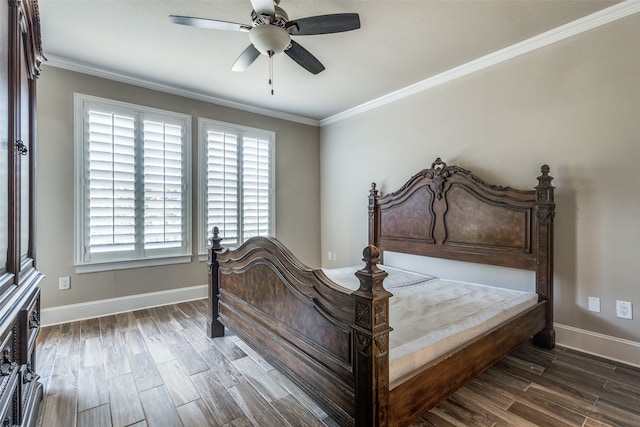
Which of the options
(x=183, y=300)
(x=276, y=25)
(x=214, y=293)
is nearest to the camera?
(x=276, y=25)

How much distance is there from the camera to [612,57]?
234cm

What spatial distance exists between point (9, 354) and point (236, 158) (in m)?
3.32

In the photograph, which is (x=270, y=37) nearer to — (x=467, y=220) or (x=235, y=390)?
(x=235, y=390)

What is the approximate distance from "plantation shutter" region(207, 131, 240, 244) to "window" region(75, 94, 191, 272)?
0.29m

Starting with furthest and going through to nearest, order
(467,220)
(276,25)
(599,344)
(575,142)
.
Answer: (467,220), (575,142), (599,344), (276,25)

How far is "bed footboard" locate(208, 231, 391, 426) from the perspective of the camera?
1.31 meters

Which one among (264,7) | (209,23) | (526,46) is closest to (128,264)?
(209,23)

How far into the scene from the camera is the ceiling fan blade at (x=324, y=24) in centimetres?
190

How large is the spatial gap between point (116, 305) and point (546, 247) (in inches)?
173

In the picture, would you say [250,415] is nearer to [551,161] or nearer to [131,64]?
[551,161]

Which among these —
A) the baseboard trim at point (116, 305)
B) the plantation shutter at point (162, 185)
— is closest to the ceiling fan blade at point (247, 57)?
the plantation shutter at point (162, 185)

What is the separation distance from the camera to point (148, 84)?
141 inches

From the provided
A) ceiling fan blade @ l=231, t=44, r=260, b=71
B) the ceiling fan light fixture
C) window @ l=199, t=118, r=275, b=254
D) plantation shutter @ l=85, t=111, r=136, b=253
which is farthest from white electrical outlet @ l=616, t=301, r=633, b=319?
plantation shutter @ l=85, t=111, r=136, b=253

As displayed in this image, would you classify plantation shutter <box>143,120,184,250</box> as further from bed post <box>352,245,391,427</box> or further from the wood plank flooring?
bed post <box>352,245,391,427</box>
